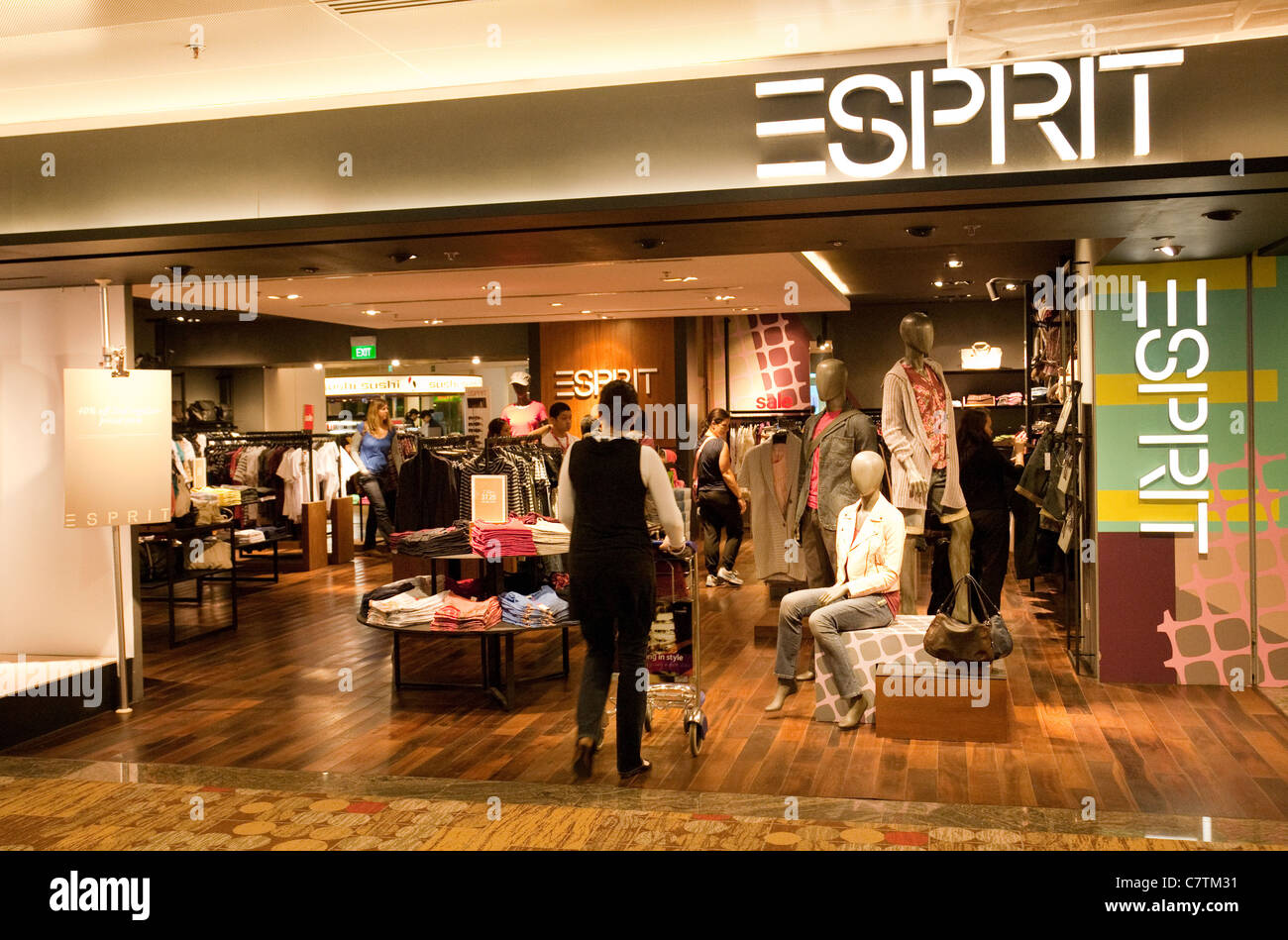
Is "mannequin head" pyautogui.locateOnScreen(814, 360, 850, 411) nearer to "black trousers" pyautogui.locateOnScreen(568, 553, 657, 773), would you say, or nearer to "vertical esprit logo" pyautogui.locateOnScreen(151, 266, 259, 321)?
→ "black trousers" pyautogui.locateOnScreen(568, 553, 657, 773)

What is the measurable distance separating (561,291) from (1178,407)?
18.8ft

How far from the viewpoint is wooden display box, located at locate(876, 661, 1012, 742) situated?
205 inches

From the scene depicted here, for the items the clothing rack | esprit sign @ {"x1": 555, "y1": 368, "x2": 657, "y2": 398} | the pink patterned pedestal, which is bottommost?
the pink patterned pedestal

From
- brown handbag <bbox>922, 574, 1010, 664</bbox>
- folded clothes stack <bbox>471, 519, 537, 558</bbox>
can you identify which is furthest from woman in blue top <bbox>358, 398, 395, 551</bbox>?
brown handbag <bbox>922, 574, 1010, 664</bbox>

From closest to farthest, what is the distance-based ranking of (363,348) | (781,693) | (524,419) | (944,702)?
(944,702) < (781,693) < (524,419) < (363,348)

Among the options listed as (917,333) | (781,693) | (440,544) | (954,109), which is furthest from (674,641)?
(954,109)

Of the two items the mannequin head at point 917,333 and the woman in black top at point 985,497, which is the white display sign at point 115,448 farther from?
the woman in black top at point 985,497

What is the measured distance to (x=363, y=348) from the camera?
15.4 meters

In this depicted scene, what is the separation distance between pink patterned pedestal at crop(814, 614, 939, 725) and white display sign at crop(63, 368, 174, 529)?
11.5 ft

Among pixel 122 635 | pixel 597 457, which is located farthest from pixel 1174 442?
pixel 122 635

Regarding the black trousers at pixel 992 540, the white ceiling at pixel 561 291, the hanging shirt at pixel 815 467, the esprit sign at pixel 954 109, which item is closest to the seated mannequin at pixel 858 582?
the hanging shirt at pixel 815 467

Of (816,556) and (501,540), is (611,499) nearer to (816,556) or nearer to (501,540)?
(501,540)

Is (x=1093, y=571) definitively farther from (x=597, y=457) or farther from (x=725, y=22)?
(x=725, y=22)
